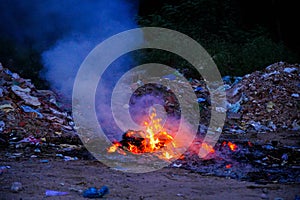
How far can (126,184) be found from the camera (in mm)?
3514

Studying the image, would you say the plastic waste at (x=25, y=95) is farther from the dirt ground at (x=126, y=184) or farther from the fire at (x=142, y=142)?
the dirt ground at (x=126, y=184)

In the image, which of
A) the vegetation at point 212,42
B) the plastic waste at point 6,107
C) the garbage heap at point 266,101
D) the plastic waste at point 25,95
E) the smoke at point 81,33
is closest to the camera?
the plastic waste at point 6,107

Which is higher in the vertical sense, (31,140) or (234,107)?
(234,107)

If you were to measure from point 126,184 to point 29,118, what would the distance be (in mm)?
2624

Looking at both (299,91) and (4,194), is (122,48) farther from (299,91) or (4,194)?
(4,194)

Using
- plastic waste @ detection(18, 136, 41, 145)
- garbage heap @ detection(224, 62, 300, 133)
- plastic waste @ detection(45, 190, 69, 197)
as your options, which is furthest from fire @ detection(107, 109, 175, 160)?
garbage heap @ detection(224, 62, 300, 133)

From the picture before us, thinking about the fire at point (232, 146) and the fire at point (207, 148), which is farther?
the fire at point (232, 146)

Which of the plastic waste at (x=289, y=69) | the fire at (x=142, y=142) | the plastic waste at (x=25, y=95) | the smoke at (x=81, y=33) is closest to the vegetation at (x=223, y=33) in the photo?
the smoke at (x=81, y=33)

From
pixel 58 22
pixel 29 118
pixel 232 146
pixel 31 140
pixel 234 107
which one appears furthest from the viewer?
pixel 58 22

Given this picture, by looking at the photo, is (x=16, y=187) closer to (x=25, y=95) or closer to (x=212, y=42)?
(x=25, y=95)

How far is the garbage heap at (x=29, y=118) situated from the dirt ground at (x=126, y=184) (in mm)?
1067

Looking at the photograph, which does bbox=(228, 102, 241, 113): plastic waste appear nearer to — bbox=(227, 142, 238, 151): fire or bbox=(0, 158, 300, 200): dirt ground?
bbox=(227, 142, 238, 151): fire

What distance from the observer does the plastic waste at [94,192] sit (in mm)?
3082

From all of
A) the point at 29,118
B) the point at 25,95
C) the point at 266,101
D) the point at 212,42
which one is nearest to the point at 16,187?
the point at 29,118
